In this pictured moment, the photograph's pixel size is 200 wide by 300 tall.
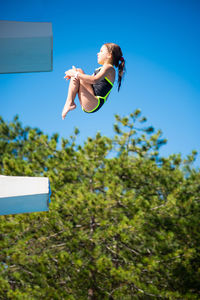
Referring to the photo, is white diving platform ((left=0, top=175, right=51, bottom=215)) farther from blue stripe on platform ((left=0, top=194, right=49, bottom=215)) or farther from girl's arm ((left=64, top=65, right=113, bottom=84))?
girl's arm ((left=64, top=65, right=113, bottom=84))

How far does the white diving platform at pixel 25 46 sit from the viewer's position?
1.35 m

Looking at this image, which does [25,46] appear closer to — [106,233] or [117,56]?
[117,56]

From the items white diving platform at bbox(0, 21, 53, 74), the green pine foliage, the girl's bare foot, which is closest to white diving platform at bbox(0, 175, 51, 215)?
white diving platform at bbox(0, 21, 53, 74)

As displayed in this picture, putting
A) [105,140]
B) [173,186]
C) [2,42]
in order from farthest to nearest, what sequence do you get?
[105,140]
[173,186]
[2,42]

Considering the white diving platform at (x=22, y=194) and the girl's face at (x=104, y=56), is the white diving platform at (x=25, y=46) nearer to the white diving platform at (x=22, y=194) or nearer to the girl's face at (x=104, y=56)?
the white diving platform at (x=22, y=194)

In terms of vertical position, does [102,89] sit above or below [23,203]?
above

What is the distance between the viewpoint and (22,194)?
4.98ft

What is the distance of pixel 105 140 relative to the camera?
9.09 meters

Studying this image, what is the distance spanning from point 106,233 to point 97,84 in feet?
19.2

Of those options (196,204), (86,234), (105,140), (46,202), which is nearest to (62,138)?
(105,140)

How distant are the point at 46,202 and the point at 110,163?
6980mm

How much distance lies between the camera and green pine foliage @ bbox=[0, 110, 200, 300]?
720 centimetres

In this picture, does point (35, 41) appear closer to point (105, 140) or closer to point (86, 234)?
point (86, 234)

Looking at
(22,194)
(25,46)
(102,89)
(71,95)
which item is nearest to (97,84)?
(102,89)
